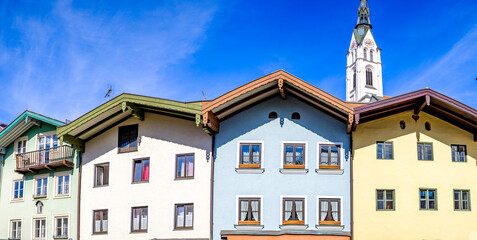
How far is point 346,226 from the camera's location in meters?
27.1

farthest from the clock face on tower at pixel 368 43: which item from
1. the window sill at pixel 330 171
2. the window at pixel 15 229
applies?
the window at pixel 15 229

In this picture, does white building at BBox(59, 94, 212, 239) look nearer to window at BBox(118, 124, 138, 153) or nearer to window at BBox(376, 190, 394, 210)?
window at BBox(118, 124, 138, 153)

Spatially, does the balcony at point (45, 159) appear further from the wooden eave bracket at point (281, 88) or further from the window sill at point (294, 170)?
the wooden eave bracket at point (281, 88)

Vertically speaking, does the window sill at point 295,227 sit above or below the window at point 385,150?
below

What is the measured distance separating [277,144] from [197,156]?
14.2 feet

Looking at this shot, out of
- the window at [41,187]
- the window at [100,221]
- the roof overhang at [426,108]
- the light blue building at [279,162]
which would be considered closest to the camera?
the roof overhang at [426,108]

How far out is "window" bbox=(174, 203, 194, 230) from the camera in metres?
28.0

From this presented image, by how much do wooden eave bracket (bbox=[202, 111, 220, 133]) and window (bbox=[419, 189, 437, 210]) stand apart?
11175 millimetres

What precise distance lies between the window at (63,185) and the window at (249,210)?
11.1m

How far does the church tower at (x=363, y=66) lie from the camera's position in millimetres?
116938

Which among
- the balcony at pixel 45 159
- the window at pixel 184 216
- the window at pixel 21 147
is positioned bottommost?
the window at pixel 184 216

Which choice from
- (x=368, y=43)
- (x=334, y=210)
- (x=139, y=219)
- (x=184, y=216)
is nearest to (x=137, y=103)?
(x=139, y=219)

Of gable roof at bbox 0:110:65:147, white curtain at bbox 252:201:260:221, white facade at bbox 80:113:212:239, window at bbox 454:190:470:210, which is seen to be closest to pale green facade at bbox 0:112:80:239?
gable roof at bbox 0:110:65:147

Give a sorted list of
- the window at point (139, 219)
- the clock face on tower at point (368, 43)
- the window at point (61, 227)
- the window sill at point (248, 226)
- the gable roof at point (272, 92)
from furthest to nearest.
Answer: the clock face on tower at point (368, 43)
the window at point (61, 227)
the window at point (139, 219)
the window sill at point (248, 226)
the gable roof at point (272, 92)
